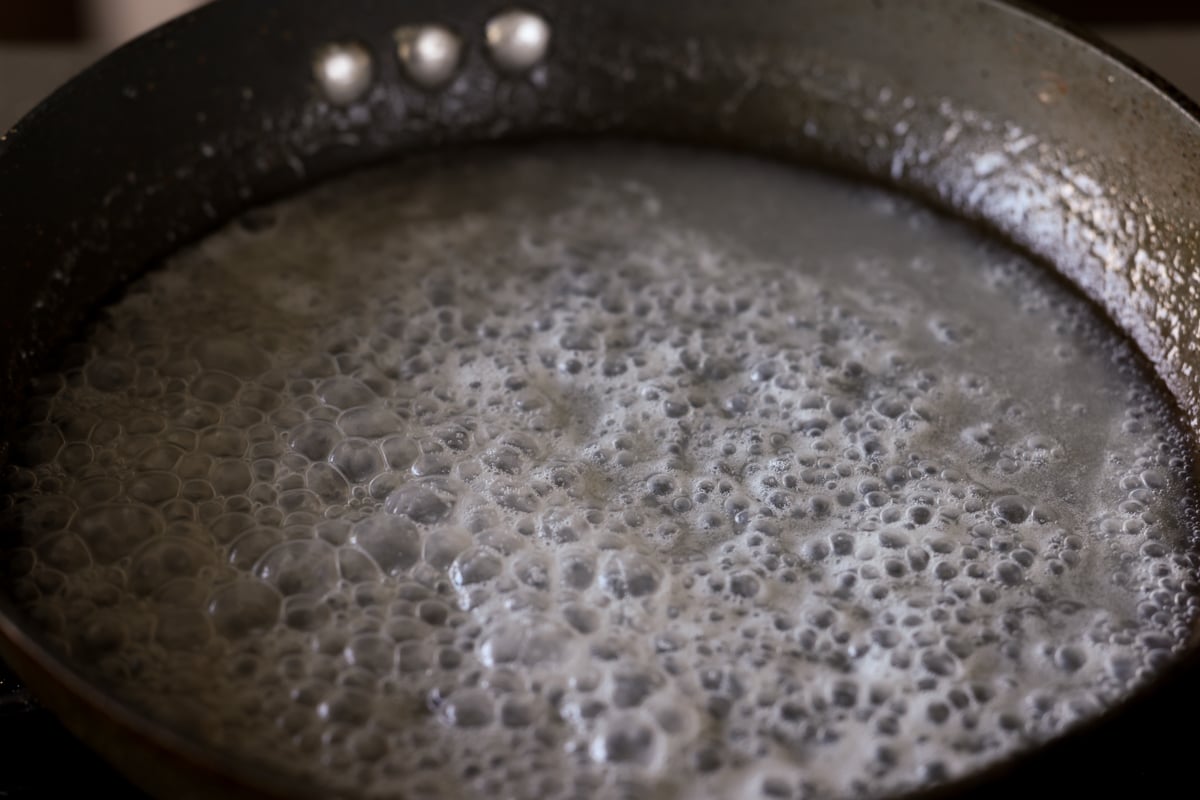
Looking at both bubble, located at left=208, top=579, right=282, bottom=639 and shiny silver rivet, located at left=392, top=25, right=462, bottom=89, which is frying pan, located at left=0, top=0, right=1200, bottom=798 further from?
bubble, located at left=208, top=579, right=282, bottom=639

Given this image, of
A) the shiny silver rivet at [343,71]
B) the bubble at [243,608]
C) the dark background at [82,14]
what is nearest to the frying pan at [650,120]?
the shiny silver rivet at [343,71]

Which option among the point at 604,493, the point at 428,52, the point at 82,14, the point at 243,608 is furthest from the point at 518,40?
the point at 82,14

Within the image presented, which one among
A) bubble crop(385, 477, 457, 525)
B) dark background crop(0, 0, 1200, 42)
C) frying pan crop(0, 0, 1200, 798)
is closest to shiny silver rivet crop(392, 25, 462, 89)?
frying pan crop(0, 0, 1200, 798)

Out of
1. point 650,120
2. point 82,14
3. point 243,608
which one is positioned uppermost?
point 82,14

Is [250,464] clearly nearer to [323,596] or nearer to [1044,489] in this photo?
[323,596]

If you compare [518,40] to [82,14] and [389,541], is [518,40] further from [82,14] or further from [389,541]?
[82,14]
